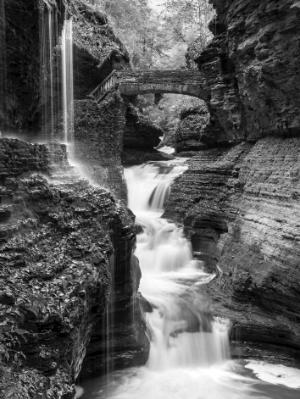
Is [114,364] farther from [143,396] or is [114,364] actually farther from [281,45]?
[281,45]

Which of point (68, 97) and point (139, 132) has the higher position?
Answer: point (139, 132)

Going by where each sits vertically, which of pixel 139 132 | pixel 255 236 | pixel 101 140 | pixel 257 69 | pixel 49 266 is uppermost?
pixel 139 132

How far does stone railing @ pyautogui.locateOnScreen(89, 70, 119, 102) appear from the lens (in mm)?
19375

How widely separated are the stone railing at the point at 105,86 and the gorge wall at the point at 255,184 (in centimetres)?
592

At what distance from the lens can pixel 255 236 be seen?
10266 millimetres

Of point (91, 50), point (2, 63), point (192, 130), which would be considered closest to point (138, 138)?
point (192, 130)

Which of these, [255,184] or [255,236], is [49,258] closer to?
[255,236]

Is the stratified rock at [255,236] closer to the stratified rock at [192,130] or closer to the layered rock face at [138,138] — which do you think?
the stratified rock at [192,130]

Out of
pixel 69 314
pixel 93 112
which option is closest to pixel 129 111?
pixel 93 112

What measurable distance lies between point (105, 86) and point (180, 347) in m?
14.5

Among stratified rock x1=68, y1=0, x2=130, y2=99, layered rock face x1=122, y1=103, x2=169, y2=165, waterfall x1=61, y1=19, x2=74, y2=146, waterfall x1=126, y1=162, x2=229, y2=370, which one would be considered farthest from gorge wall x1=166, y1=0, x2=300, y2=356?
stratified rock x1=68, y1=0, x2=130, y2=99

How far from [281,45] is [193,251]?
7420 mm

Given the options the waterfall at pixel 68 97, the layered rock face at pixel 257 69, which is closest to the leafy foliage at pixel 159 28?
the waterfall at pixel 68 97

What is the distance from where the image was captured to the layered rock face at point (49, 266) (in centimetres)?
420
